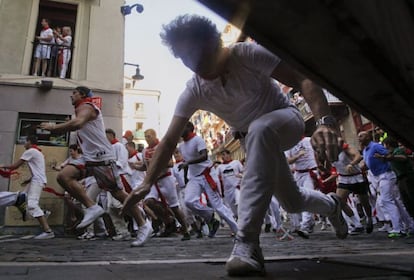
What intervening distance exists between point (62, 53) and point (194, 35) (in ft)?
34.7

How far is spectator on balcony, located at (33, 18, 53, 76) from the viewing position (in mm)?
11273

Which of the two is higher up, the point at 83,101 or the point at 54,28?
the point at 54,28

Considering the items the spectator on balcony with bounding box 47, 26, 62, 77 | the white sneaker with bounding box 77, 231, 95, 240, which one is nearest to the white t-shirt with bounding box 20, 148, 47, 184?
the white sneaker with bounding box 77, 231, 95, 240

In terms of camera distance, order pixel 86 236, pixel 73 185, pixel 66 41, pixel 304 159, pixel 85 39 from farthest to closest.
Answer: pixel 85 39
pixel 66 41
pixel 304 159
pixel 86 236
pixel 73 185

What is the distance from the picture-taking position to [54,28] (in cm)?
1227

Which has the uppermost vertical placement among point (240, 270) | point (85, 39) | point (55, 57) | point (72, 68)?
point (85, 39)

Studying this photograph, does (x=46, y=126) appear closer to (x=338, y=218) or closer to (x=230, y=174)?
(x=338, y=218)

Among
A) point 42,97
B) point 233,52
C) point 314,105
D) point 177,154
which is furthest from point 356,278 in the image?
point 42,97

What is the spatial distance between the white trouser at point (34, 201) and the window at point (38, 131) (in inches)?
129

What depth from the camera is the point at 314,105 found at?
208 centimetres

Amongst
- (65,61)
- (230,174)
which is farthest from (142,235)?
(65,61)

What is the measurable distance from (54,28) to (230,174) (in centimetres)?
778

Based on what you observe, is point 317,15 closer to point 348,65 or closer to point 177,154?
point 348,65

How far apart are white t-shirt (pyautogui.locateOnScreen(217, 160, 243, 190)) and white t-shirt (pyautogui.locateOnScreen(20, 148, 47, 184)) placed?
4.23 metres
